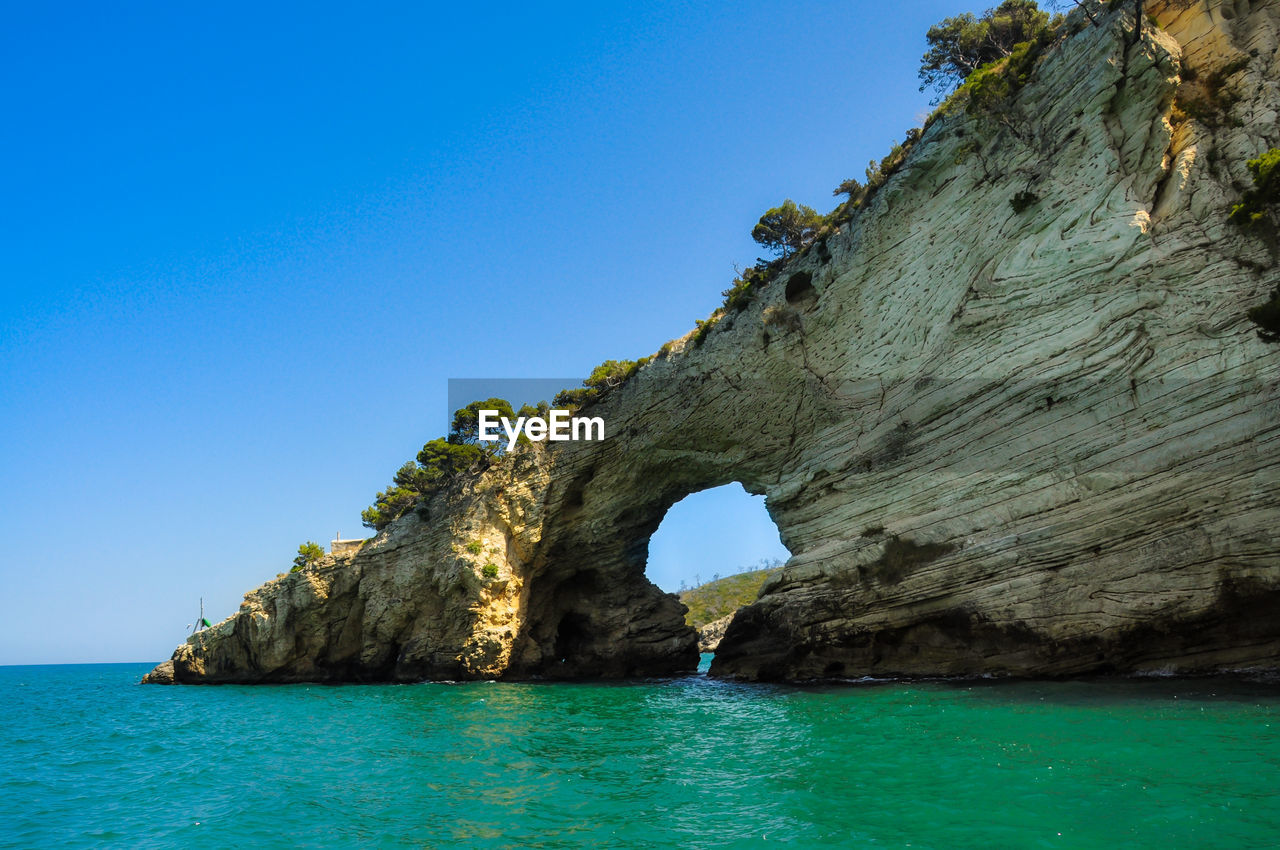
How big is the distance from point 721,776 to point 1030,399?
14551 millimetres

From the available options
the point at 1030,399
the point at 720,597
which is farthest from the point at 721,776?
the point at 720,597

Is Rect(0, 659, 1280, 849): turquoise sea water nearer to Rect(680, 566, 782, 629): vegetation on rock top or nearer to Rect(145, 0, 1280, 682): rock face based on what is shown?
Rect(145, 0, 1280, 682): rock face

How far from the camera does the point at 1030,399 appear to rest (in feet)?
69.4

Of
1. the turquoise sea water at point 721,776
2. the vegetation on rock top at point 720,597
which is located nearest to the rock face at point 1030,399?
the turquoise sea water at point 721,776

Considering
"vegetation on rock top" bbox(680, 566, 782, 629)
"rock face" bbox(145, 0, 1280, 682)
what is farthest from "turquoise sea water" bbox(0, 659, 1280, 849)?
"vegetation on rock top" bbox(680, 566, 782, 629)

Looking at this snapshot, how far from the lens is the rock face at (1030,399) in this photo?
1770 cm

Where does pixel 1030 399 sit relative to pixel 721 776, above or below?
above

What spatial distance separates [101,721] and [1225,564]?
35358 mm

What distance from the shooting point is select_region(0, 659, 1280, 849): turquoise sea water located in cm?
910

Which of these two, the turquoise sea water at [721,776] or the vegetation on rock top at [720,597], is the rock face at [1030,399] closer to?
the turquoise sea water at [721,776]

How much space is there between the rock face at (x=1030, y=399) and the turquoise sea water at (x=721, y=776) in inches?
103

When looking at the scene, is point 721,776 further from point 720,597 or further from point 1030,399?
point 720,597

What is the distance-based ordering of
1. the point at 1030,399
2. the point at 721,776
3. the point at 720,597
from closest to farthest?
1. the point at 721,776
2. the point at 1030,399
3. the point at 720,597

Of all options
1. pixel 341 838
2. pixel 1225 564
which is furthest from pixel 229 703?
pixel 1225 564
